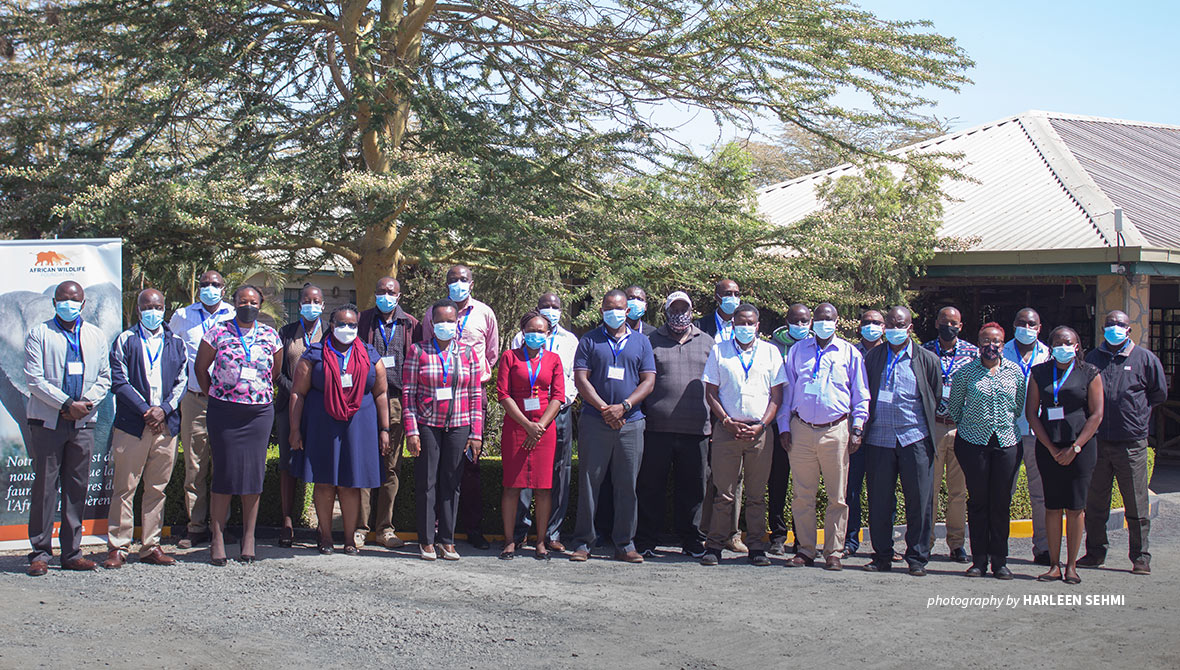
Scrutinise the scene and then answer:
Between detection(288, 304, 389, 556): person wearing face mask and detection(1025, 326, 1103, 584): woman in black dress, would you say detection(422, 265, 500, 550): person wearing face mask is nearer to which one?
detection(288, 304, 389, 556): person wearing face mask

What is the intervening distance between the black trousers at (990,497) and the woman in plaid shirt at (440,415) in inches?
153

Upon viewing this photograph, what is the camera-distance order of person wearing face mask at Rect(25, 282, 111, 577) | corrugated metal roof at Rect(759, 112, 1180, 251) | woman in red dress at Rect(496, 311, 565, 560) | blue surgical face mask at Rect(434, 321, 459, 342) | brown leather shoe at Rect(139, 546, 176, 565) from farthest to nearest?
1. corrugated metal roof at Rect(759, 112, 1180, 251)
2. woman in red dress at Rect(496, 311, 565, 560)
3. blue surgical face mask at Rect(434, 321, 459, 342)
4. brown leather shoe at Rect(139, 546, 176, 565)
5. person wearing face mask at Rect(25, 282, 111, 577)

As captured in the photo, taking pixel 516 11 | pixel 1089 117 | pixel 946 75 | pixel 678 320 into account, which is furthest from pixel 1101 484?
pixel 1089 117

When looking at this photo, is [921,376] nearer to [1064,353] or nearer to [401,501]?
[1064,353]

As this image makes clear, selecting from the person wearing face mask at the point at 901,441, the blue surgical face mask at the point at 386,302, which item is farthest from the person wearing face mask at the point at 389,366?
the person wearing face mask at the point at 901,441

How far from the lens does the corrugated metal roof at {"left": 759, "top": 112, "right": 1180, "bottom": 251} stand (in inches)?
546

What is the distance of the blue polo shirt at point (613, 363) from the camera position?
8.41m

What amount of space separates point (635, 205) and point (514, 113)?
180cm

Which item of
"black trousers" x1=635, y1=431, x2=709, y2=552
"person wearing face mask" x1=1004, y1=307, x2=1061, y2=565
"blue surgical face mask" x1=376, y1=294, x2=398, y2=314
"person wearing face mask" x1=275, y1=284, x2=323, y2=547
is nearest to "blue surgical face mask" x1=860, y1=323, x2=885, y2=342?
"person wearing face mask" x1=1004, y1=307, x2=1061, y2=565

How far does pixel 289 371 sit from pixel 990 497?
5622 mm

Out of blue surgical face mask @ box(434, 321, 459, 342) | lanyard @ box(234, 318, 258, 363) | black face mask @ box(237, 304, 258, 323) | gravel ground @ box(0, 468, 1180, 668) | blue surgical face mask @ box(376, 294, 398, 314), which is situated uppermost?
blue surgical face mask @ box(376, 294, 398, 314)

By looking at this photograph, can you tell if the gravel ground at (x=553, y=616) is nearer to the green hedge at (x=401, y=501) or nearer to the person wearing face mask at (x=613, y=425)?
the person wearing face mask at (x=613, y=425)

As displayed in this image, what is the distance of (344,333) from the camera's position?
8.15 m

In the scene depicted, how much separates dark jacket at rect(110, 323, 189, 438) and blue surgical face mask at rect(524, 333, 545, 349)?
2611 millimetres
